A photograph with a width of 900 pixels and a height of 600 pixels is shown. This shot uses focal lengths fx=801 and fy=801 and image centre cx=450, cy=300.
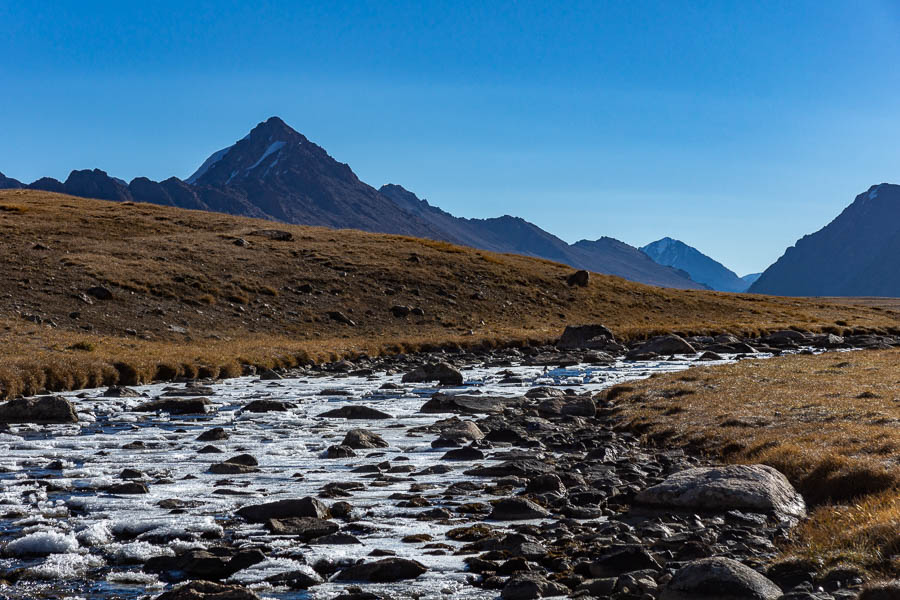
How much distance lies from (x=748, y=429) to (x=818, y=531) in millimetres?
7812

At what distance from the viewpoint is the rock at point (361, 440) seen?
1902 cm

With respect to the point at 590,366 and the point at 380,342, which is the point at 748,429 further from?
the point at 380,342

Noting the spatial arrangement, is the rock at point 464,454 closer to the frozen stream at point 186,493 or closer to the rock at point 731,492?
the frozen stream at point 186,493

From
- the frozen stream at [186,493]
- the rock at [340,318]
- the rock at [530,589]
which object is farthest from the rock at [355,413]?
the rock at [340,318]

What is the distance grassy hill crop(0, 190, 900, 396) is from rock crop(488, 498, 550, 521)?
20499mm

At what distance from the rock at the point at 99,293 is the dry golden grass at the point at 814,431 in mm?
33324

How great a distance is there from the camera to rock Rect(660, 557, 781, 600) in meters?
7.93

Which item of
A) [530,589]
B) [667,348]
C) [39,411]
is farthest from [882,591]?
[667,348]

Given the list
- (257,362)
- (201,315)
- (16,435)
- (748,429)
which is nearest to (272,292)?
(201,315)

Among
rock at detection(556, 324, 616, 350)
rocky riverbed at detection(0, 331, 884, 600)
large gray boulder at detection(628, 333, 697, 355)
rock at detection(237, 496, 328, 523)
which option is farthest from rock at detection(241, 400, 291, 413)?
rock at detection(556, 324, 616, 350)

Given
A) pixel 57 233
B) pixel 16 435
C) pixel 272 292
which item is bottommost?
pixel 16 435

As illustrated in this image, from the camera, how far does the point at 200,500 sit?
43.8 ft

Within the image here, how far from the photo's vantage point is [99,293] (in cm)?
4838

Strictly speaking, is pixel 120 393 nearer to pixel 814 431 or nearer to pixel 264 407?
pixel 264 407
